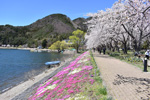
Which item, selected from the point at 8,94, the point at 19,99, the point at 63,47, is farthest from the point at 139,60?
the point at 63,47

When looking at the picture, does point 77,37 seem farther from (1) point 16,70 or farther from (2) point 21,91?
(2) point 21,91

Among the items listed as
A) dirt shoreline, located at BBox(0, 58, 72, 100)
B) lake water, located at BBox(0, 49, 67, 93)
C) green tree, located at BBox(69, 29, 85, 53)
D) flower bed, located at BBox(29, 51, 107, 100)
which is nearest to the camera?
flower bed, located at BBox(29, 51, 107, 100)

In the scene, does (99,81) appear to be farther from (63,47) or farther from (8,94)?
(63,47)

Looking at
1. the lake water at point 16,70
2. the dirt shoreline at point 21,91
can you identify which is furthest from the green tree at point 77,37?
the dirt shoreline at point 21,91

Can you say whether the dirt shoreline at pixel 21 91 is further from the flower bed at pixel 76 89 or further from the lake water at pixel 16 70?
the lake water at pixel 16 70

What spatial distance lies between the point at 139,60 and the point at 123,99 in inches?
490

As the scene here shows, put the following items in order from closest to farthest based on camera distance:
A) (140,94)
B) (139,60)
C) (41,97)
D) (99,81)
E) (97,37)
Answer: (140,94)
(99,81)
(41,97)
(139,60)
(97,37)

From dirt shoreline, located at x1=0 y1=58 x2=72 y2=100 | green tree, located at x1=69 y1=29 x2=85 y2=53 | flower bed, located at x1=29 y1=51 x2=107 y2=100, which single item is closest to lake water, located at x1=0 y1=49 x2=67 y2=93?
dirt shoreline, located at x1=0 y1=58 x2=72 y2=100

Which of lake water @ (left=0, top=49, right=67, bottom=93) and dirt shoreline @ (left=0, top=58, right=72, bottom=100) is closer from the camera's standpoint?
dirt shoreline @ (left=0, top=58, right=72, bottom=100)

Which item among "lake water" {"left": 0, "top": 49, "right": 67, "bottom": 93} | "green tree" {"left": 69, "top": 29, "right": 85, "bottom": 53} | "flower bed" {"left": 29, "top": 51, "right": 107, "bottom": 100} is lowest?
"lake water" {"left": 0, "top": 49, "right": 67, "bottom": 93}

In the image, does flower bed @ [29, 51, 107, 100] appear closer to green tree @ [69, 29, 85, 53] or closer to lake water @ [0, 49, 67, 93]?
lake water @ [0, 49, 67, 93]

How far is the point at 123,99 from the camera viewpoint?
4.78 metres

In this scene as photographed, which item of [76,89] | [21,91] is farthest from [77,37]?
[76,89]

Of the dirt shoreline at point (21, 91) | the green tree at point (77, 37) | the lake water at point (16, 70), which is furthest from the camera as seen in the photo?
the green tree at point (77, 37)
